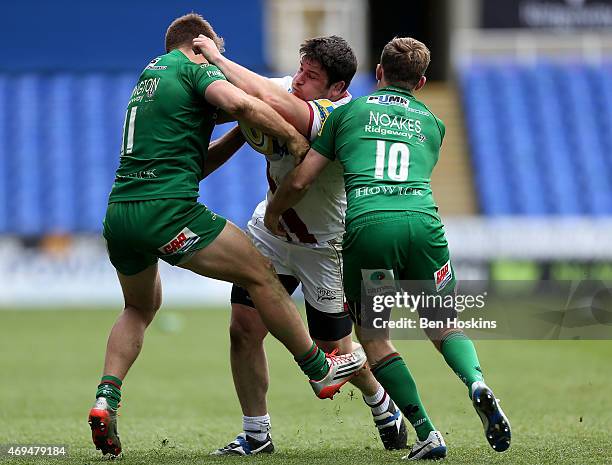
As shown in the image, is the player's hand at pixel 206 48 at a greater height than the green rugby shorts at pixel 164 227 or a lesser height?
greater

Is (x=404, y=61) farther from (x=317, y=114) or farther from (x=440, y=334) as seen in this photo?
(x=440, y=334)

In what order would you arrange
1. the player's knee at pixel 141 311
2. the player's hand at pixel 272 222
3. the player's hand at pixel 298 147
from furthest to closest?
the player's knee at pixel 141 311 < the player's hand at pixel 272 222 < the player's hand at pixel 298 147

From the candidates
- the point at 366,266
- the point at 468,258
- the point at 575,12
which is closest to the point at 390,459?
the point at 366,266

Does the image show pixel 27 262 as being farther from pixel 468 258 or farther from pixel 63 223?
pixel 468 258

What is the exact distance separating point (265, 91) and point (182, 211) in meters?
0.77

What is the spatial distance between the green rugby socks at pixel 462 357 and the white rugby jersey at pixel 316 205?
1102 mm

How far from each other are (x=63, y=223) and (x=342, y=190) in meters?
14.6

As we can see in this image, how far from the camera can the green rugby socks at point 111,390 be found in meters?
6.09

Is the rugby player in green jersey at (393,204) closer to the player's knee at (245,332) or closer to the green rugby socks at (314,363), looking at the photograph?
the green rugby socks at (314,363)

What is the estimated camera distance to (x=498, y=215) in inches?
816

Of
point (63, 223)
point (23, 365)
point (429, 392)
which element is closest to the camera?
point (429, 392)

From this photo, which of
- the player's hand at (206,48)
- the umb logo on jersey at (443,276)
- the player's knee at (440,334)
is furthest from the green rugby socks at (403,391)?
the player's hand at (206,48)

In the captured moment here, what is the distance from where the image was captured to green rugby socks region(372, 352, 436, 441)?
5.95 metres

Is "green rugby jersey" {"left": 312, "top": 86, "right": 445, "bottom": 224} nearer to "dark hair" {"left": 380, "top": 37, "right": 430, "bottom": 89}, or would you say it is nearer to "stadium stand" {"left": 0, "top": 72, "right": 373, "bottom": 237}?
"dark hair" {"left": 380, "top": 37, "right": 430, "bottom": 89}
